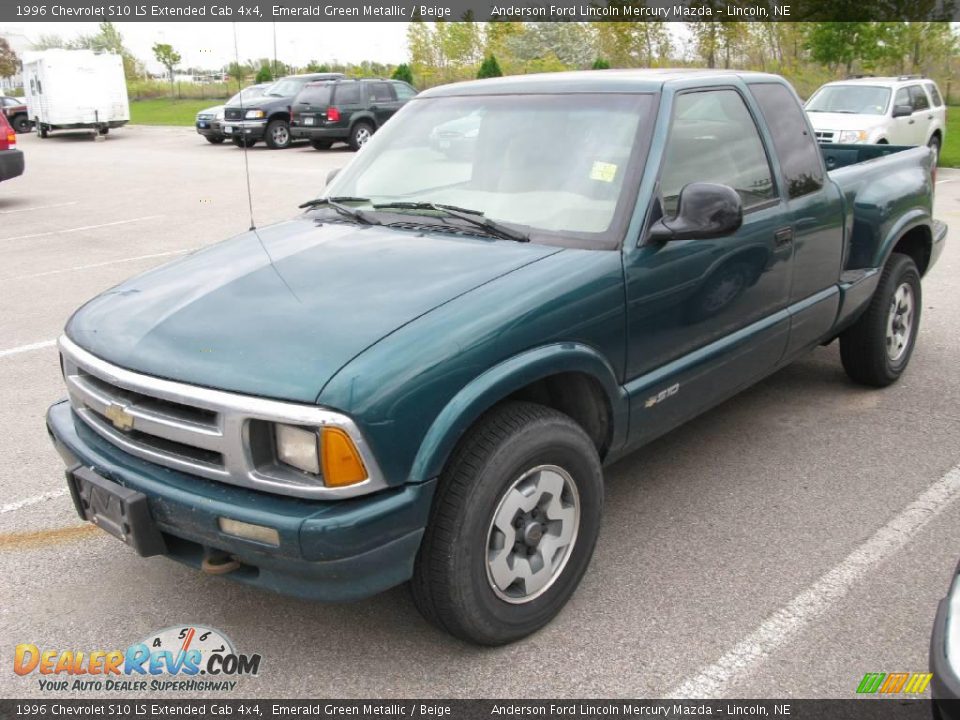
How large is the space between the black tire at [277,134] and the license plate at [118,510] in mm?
21535

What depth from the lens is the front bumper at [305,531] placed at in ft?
8.18

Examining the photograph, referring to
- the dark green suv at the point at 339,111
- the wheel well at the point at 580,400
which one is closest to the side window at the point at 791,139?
the wheel well at the point at 580,400

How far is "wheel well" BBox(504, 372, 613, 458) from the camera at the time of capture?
3.25 m

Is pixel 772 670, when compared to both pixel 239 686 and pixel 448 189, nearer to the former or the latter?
pixel 239 686

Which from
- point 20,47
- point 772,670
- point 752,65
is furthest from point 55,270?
point 20,47

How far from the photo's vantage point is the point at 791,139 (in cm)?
443

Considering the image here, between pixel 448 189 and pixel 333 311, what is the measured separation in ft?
3.67

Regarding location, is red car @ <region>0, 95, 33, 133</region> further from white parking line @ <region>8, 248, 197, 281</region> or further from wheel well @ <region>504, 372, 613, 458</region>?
wheel well @ <region>504, 372, 613, 458</region>

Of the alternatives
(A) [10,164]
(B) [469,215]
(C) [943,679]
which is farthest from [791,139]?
(A) [10,164]

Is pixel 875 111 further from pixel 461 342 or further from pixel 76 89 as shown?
pixel 76 89

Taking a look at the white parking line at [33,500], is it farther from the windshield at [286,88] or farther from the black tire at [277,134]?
the windshield at [286,88]

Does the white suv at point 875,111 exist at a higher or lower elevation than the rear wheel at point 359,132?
higher

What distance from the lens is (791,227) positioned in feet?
13.7

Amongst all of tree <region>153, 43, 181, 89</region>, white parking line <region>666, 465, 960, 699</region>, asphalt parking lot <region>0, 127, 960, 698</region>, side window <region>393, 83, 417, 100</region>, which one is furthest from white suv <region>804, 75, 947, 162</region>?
tree <region>153, 43, 181, 89</region>
